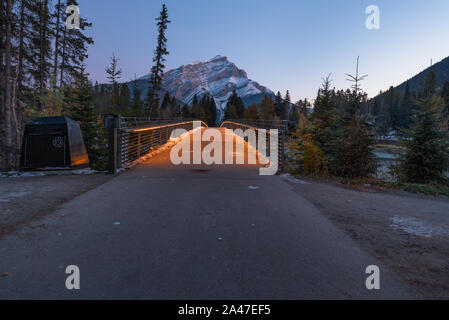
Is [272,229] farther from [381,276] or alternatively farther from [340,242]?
[381,276]

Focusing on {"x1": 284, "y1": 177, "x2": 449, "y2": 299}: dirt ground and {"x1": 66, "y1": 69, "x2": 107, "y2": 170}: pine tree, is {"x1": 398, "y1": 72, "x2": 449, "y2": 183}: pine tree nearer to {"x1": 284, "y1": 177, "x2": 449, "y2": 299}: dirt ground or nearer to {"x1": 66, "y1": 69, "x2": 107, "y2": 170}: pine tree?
{"x1": 284, "y1": 177, "x2": 449, "y2": 299}: dirt ground

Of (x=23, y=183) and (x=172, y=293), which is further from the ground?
(x=23, y=183)

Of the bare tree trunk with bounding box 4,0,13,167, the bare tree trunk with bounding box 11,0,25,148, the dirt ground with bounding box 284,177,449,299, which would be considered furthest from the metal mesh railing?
the bare tree trunk with bounding box 11,0,25,148

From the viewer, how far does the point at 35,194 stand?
18.5ft

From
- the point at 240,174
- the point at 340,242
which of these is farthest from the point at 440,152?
the point at 340,242

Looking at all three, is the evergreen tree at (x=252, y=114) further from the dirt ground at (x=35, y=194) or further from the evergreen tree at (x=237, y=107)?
the dirt ground at (x=35, y=194)

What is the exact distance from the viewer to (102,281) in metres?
2.61

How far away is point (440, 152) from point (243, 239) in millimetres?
10161

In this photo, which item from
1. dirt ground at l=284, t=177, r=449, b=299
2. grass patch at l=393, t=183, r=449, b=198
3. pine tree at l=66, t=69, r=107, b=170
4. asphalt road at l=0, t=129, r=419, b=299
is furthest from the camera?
pine tree at l=66, t=69, r=107, b=170

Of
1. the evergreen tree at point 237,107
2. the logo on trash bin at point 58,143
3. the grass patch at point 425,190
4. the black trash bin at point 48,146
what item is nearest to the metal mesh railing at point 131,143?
the black trash bin at point 48,146

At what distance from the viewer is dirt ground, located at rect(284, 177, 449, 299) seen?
2.93 metres

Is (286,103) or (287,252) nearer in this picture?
(287,252)

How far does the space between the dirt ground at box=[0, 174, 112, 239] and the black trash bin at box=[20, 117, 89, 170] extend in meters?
0.77

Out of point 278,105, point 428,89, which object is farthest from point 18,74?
point 278,105
